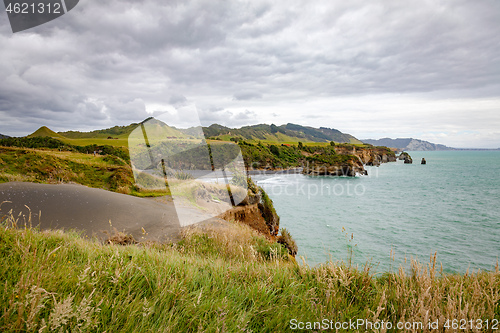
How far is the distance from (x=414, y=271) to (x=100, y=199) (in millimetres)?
11028

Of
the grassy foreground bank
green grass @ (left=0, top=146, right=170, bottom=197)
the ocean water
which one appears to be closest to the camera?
the grassy foreground bank

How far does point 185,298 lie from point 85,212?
8067 millimetres

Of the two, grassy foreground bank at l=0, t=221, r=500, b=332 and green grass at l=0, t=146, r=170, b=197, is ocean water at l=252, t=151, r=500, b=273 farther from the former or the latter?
green grass at l=0, t=146, r=170, b=197

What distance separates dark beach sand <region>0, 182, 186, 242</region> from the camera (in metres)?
7.59

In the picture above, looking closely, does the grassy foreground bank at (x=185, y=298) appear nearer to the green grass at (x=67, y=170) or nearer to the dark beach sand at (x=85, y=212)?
the dark beach sand at (x=85, y=212)

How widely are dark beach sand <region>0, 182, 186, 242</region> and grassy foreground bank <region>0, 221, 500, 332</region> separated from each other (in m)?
4.34

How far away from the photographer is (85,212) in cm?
862

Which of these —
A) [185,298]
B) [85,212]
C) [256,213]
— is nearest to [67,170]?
[85,212]

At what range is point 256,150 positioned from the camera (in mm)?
94562

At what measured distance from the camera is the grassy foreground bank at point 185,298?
1.91 meters

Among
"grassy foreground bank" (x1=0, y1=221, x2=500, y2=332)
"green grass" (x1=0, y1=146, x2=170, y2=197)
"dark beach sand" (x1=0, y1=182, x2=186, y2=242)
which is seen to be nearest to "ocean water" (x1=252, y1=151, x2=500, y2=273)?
"grassy foreground bank" (x1=0, y1=221, x2=500, y2=332)

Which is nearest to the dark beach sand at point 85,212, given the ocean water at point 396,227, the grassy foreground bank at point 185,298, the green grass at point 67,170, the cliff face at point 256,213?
the grassy foreground bank at point 185,298

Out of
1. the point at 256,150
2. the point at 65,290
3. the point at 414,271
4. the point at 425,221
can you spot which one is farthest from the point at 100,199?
the point at 256,150

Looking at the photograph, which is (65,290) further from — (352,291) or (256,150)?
Answer: (256,150)
